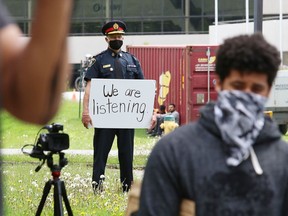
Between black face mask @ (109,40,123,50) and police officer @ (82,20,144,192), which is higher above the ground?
black face mask @ (109,40,123,50)

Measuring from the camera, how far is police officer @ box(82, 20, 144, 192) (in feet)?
39.5

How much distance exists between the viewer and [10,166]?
17.7m

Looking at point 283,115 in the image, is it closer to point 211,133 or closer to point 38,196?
point 38,196

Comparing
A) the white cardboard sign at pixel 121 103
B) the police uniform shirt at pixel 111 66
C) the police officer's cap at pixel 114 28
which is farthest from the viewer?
the white cardboard sign at pixel 121 103

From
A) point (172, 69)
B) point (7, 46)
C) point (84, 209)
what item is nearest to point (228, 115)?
point (7, 46)

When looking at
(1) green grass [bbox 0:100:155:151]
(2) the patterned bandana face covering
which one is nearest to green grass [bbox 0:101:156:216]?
(2) the patterned bandana face covering

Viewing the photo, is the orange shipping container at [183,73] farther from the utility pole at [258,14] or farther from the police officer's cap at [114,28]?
the police officer's cap at [114,28]

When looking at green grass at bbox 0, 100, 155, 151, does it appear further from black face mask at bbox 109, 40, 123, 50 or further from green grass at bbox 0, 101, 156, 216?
black face mask at bbox 109, 40, 123, 50

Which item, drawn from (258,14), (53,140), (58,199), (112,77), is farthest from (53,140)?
(258,14)

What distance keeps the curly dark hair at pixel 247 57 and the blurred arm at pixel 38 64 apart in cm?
164

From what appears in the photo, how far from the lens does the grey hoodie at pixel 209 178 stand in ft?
12.1

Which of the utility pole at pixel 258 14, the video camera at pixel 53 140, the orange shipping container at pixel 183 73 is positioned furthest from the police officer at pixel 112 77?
the orange shipping container at pixel 183 73

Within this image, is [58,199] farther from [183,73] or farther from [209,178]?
[183,73]

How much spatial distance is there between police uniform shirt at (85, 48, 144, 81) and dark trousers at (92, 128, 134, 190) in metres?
0.68
